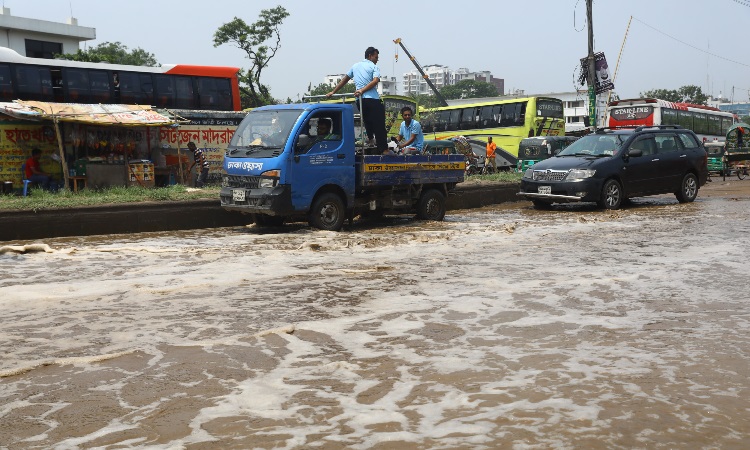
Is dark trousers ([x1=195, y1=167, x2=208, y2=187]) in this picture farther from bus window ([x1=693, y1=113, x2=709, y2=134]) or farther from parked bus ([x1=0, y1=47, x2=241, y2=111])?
bus window ([x1=693, y1=113, x2=709, y2=134])

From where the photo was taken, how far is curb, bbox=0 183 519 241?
37.9 ft

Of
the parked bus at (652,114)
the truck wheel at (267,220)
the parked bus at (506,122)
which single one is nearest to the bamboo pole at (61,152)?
the truck wheel at (267,220)

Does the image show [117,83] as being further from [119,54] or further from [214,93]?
[119,54]

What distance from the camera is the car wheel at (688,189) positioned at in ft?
57.0

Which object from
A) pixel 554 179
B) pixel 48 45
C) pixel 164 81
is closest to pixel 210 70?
pixel 164 81

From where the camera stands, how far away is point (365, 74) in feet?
40.3

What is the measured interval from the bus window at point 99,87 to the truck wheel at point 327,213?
9823 mm

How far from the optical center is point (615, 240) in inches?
433

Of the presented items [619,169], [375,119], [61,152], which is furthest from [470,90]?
[375,119]

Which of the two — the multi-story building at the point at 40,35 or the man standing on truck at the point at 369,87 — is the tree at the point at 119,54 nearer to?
the multi-story building at the point at 40,35

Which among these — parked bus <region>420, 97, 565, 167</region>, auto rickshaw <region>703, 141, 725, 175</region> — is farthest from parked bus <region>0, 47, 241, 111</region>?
auto rickshaw <region>703, 141, 725, 175</region>

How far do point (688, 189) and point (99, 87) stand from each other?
1412cm

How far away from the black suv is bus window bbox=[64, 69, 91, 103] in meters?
10.7

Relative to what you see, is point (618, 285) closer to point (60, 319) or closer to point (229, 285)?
point (229, 285)
